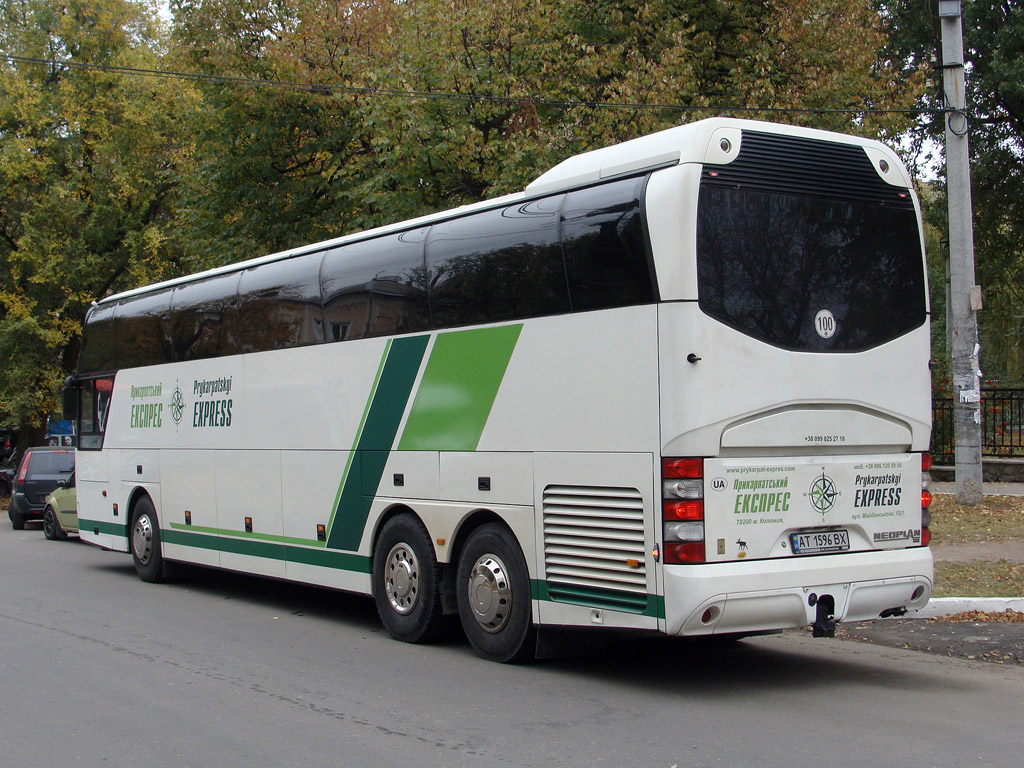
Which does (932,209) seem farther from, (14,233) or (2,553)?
(14,233)

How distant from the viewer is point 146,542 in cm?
1498

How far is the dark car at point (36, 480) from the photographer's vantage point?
25.1m

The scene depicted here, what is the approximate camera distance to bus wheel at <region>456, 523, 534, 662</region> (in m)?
8.70

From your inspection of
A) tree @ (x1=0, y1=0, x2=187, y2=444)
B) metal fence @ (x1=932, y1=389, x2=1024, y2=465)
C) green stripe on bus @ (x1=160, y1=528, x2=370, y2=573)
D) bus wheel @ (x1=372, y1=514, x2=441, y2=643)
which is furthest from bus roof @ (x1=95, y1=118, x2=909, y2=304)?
tree @ (x1=0, y1=0, x2=187, y2=444)

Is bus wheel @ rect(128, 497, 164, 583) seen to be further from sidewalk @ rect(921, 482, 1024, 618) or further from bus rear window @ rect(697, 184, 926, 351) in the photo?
bus rear window @ rect(697, 184, 926, 351)

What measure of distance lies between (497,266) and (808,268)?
2412mm

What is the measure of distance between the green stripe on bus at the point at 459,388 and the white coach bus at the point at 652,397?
0.02 m

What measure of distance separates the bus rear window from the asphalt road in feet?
8.00

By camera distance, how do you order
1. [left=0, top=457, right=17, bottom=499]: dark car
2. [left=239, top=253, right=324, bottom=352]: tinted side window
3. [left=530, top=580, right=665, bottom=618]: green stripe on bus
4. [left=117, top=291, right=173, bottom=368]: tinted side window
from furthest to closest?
[left=0, top=457, right=17, bottom=499]: dark car < [left=117, top=291, right=173, bottom=368]: tinted side window < [left=239, top=253, right=324, bottom=352]: tinted side window < [left=530, top=580, right=665, bottom=618]: green stripe on bus

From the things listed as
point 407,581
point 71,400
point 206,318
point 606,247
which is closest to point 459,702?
point 407,581

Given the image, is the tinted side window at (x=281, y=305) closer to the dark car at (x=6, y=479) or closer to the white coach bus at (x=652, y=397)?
the white coach bus at (x=652, y=397)

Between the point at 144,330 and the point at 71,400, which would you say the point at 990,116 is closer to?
the point at 144,330

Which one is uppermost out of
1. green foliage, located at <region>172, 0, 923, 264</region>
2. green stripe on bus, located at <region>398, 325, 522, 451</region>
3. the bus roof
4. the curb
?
green foliage, located at <region>172, 0, 923, 264</region>

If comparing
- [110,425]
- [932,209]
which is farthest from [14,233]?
[932,209]
